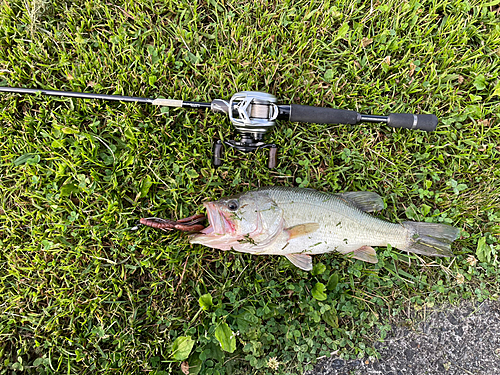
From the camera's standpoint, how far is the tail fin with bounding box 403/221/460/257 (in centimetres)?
296

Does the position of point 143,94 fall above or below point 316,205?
above

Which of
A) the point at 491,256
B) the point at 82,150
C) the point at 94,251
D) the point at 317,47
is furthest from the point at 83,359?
the point at 491,256

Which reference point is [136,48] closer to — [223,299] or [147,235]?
[147,235]

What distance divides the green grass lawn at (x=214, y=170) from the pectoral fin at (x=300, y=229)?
441 mm

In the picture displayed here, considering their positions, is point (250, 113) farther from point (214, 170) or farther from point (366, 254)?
point (366, 254)

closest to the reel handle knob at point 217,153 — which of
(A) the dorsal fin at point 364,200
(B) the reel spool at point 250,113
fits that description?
(B) the reel spool at point 250,113

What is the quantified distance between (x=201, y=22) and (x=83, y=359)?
140 inches

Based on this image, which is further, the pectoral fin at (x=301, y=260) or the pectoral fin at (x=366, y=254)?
the pectoral fin at (x=366, y=254)

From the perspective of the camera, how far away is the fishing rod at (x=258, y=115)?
2633mm

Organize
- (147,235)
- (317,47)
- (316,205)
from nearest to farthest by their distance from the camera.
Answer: (316,205) → (147,235) → (317,47)

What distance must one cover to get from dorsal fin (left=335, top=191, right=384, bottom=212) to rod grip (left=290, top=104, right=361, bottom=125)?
71cm

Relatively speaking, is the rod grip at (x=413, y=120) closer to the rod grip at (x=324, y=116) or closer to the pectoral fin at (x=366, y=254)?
the rod grip at (x=324, y=116)

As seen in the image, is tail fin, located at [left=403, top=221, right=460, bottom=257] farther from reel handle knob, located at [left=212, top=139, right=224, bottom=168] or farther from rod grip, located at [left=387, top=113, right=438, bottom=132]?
reel handle knob, located at [left=212, top=139, right=224, bottom=168]

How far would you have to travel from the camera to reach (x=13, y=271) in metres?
2.85
